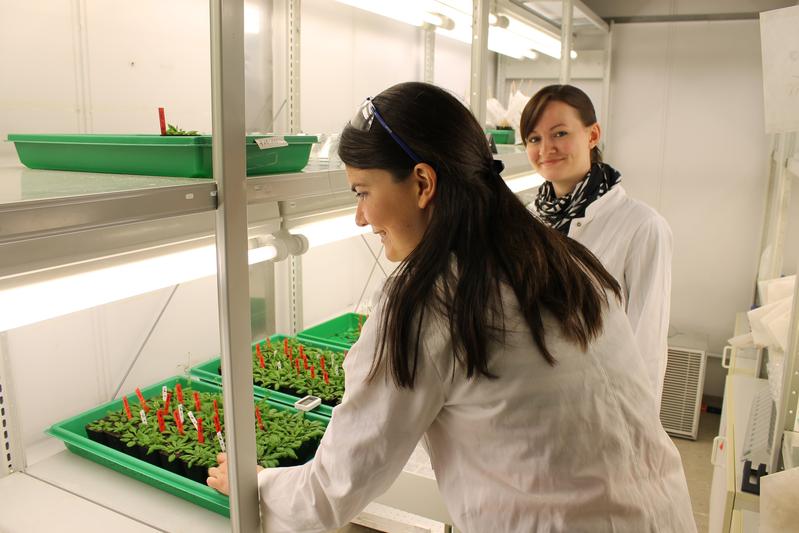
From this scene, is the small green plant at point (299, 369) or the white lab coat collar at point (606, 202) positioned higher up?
the white lab coat collar at point (606, 202)

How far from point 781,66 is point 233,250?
5.34 ft

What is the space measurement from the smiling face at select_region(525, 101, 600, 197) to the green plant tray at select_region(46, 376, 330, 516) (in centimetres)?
121

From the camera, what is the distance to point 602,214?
237 centimetres

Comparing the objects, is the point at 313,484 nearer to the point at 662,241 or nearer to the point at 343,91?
the point at 662,241

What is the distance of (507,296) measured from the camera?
109 cm

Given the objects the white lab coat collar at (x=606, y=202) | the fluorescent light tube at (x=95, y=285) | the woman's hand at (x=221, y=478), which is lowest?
the woman's hand at (x=221, y=478)

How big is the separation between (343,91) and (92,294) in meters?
2.43

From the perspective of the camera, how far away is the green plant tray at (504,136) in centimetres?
317

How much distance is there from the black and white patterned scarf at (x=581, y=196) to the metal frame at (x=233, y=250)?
146 cm

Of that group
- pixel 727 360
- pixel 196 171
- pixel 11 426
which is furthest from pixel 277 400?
pixel 727 360

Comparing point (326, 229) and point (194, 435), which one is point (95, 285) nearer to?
point (326, 229)

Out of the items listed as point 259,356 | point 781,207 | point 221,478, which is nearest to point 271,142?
point 221,478

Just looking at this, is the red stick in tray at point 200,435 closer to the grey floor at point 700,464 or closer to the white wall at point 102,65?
the white wall at point 102,65

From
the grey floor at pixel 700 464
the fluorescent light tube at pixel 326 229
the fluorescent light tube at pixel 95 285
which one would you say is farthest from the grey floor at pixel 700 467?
the fluorescent light tube at pixel 95 285
